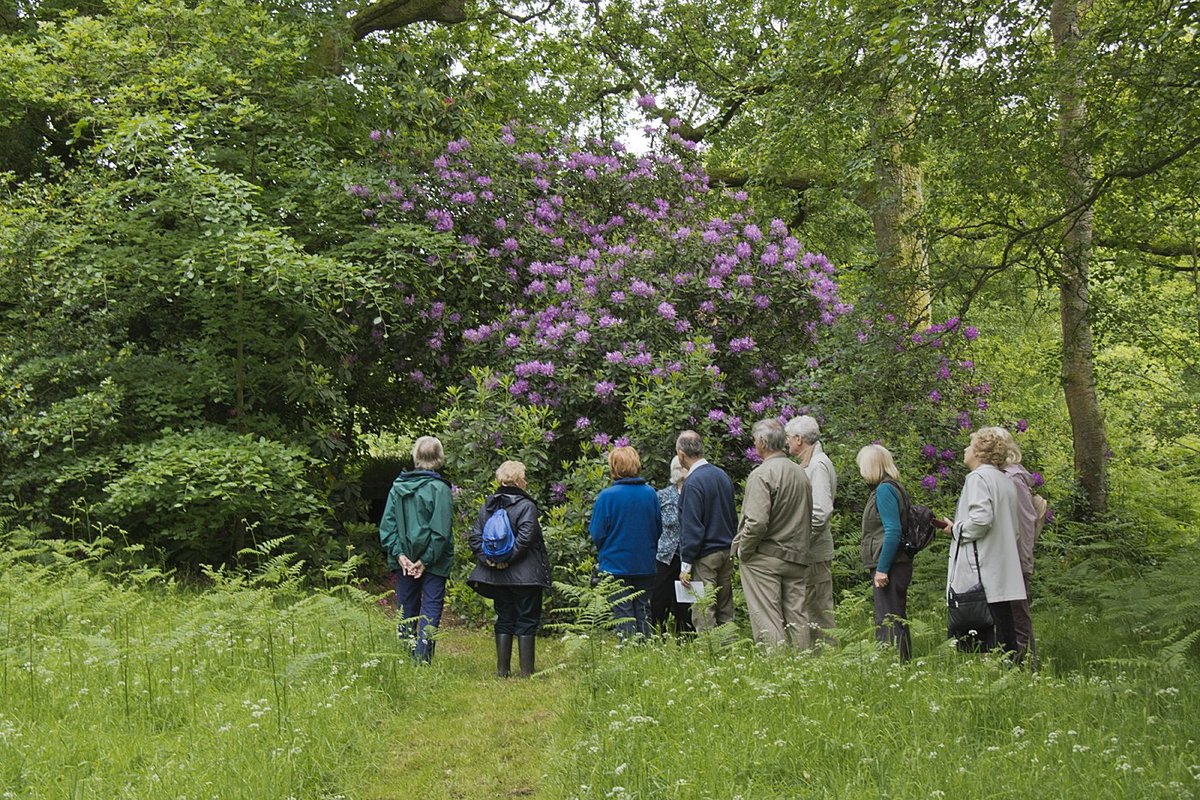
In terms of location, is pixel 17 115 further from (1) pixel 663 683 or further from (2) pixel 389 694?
(1) pixel 663 683

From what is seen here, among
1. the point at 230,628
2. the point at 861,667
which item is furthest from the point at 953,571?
Answer: the point at 230,628

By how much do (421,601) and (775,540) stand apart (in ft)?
9.01

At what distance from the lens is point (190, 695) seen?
5.70m

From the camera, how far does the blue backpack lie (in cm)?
705

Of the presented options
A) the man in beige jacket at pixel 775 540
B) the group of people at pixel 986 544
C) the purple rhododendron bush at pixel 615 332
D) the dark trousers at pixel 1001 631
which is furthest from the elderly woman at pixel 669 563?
the dark trousers at pixel 1001 631

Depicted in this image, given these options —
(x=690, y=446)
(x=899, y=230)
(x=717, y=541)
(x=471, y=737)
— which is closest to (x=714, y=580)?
(x=717, y=541)

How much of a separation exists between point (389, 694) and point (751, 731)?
265cm

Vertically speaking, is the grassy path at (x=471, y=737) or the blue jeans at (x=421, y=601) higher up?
the blue jeans at (x=421, y=601)

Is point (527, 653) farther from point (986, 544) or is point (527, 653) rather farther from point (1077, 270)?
point (1077, 270)

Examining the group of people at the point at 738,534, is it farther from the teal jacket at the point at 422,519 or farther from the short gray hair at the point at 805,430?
the teal jacket at the point at 422,519

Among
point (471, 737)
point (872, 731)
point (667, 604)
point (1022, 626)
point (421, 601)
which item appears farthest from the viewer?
point (667, 604)

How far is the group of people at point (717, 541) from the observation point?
6770 millimetres

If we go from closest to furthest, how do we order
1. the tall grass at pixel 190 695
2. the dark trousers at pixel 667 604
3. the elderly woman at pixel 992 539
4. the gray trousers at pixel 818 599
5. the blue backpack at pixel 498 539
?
the tall grass at pixel 190 695
the elderly woman at pixel 992 539
the blue backpack at pixel 498 539
the gray trousers at pixel 818 599
the dark trousers at pixel 667 604

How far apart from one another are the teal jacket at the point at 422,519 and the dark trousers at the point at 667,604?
1.83 metres
